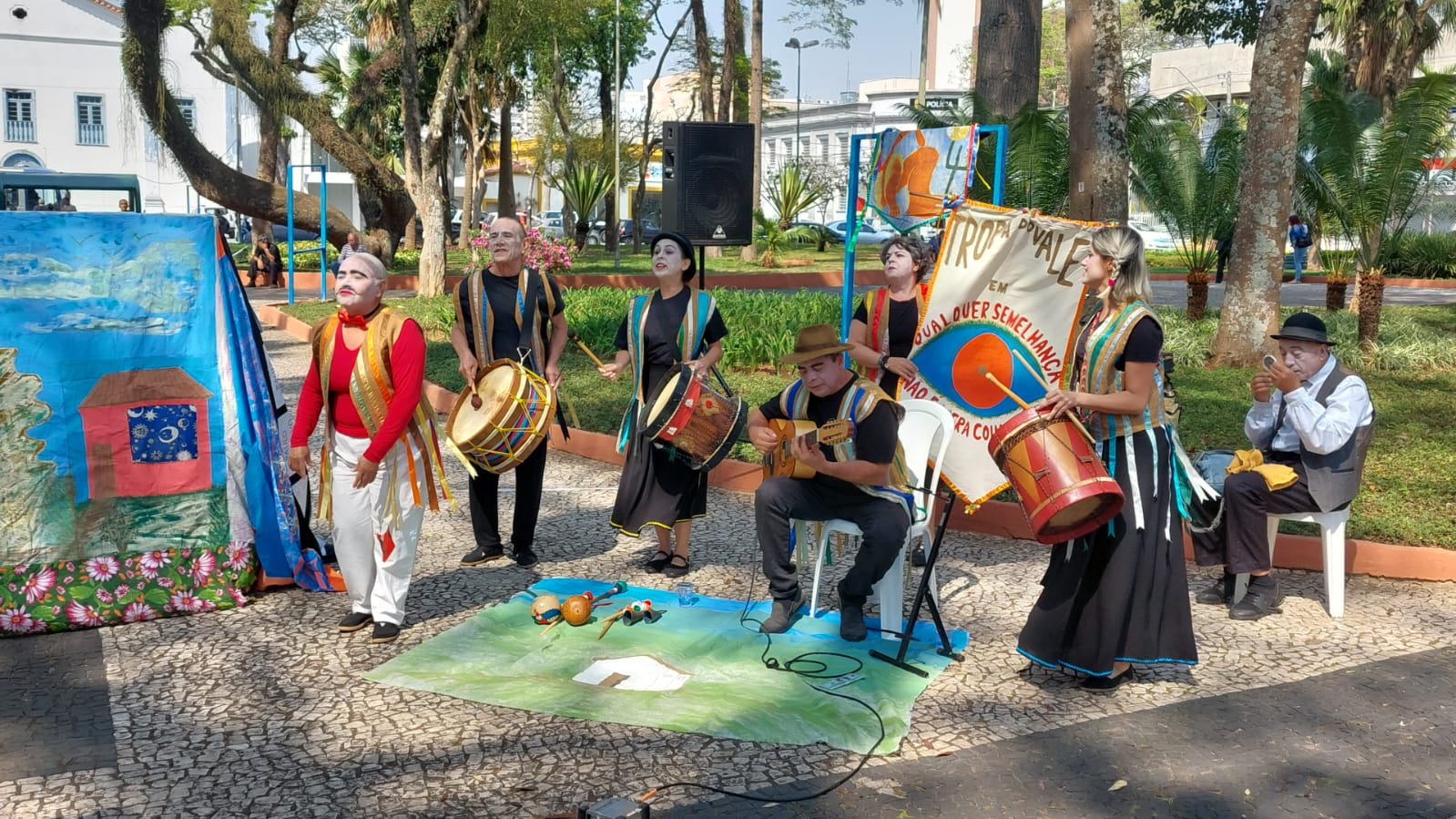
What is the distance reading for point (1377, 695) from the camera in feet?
16.4

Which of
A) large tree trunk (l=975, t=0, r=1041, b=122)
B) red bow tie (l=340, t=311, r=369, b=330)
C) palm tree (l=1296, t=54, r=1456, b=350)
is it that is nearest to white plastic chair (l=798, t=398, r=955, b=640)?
red bow tie (l=340, t=311, r=369, b=330)

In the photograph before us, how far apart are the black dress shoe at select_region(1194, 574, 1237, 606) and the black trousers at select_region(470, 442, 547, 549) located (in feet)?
11.0

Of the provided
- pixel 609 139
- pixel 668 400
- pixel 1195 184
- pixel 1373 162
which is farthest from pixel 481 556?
pixel 609 139

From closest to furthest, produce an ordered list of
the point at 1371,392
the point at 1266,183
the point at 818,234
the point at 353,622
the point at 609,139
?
the point at 353,622 → the point at 1371,392 → the point at 1266,183 → the point at 818,234 → the point at 609,139

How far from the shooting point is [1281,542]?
6.71 meters

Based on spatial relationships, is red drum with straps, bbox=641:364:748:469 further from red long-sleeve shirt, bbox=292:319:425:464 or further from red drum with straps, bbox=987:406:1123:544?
red drum with straps, bbox=987:406:1123:544

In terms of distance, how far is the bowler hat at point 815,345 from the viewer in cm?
516

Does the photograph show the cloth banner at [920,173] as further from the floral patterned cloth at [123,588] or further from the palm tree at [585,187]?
the palm tree at [585,187]

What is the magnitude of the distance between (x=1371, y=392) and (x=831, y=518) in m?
7.80

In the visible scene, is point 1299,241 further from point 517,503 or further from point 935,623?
point 935,623

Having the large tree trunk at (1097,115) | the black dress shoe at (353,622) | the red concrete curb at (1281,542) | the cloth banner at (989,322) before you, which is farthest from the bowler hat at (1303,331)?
the large tree trunk at (1097,115)

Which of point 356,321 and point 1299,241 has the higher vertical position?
point 1299,241

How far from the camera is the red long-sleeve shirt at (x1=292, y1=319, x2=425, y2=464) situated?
17.3 feet

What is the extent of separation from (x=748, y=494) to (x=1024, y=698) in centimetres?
369
